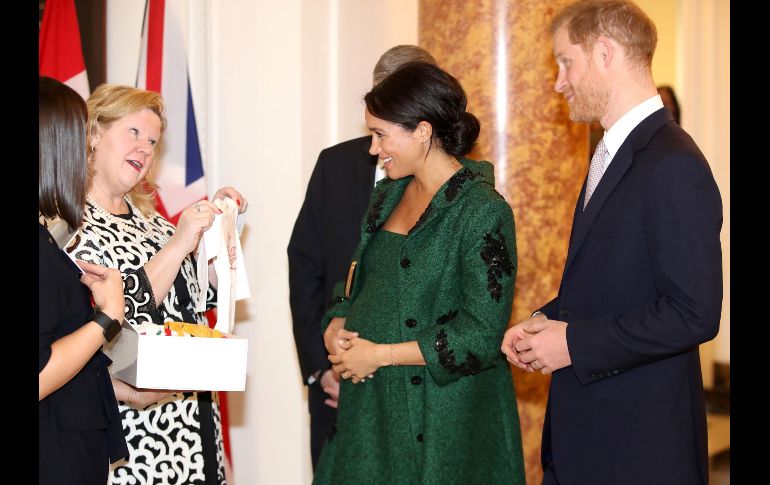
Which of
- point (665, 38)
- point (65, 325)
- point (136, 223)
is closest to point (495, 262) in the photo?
point (65, 325)

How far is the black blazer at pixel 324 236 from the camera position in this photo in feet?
11.5

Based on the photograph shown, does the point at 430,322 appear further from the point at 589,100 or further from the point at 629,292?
the point at 589,100

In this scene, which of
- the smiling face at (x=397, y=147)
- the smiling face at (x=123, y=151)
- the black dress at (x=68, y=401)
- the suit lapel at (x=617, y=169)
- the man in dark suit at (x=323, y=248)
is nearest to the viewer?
the black dress at (x=68, y=401)

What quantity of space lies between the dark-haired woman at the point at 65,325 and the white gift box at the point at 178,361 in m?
0.17

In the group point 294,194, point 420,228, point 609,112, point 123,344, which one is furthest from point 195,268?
point 609,112

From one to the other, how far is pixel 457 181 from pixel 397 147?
0.23 metres

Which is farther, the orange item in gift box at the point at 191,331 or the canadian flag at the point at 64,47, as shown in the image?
the canadian flag at the point at 64,47

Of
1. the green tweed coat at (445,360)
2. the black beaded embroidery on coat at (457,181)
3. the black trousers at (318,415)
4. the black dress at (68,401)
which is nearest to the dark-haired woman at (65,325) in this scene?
the black dress at (68,401)

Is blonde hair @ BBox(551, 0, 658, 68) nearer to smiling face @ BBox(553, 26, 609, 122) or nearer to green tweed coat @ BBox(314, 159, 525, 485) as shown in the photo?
smiling face @ BBox(553, 26, 609, 122)

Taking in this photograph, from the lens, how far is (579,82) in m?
2.55

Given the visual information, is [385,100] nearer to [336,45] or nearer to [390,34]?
[336,45]

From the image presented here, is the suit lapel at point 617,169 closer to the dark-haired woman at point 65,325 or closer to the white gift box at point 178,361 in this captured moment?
the white gift box at point 178,361

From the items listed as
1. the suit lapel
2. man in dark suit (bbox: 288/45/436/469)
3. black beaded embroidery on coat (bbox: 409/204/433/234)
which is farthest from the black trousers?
the suit lapel
